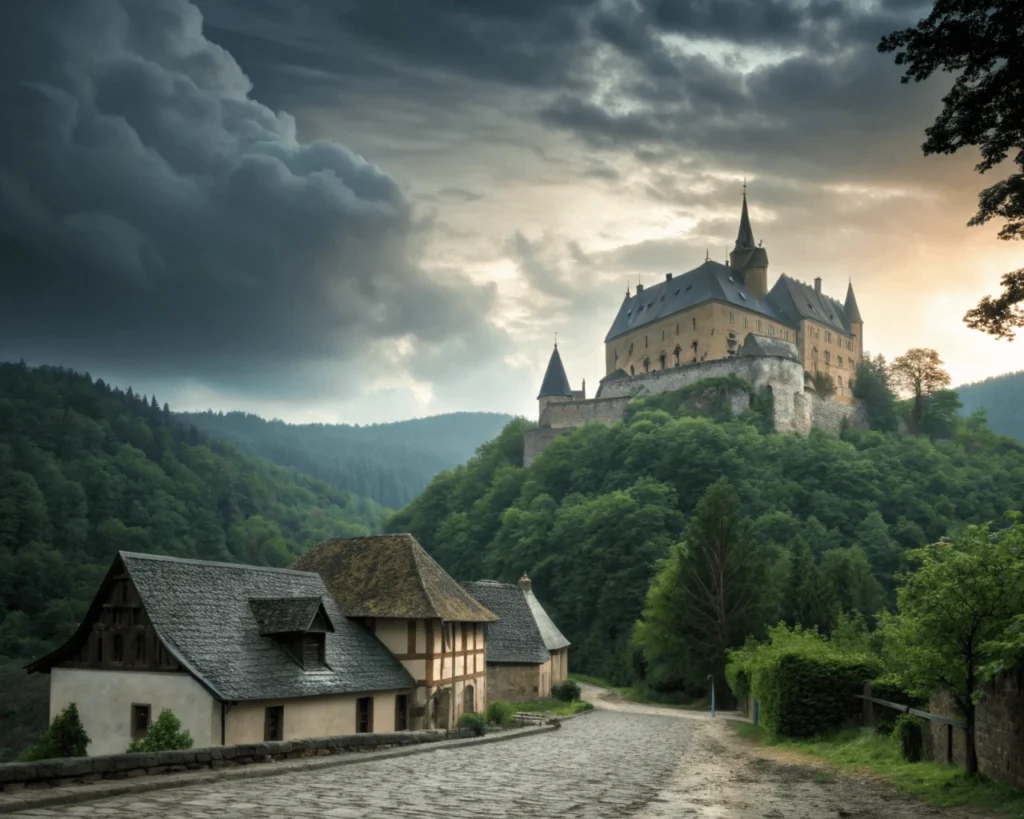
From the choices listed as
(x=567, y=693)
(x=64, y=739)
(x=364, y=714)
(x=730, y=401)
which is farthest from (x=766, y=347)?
(x=64, y=739)

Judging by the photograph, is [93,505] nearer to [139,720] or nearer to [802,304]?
[802,304]

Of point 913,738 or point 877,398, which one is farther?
point 877,398

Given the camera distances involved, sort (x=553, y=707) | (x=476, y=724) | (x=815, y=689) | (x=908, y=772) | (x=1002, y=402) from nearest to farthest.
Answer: (x=908, y=772) → (x=815, y=689) → (x=476, y=724) → (x=553, y=707) → (x=1002, y=402)

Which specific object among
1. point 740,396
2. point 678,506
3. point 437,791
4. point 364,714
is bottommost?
point 364,714

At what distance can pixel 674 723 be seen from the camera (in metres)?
38.8

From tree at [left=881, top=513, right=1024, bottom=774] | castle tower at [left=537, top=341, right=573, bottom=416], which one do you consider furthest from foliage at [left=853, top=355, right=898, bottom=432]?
tree at [left=881, top=513, right=1024, bottom=774]

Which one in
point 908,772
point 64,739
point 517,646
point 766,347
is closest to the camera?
point 908,772

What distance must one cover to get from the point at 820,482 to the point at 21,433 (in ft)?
317

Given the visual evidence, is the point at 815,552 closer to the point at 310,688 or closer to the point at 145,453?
the point at 310,688

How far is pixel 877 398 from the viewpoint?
110 meters

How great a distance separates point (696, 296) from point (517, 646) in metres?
64.2

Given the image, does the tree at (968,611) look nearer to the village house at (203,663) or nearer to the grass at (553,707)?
the village house at (203,663)

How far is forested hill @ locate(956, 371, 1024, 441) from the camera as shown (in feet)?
531

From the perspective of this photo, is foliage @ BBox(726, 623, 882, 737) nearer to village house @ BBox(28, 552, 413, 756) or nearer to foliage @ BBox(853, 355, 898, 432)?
village house @ BBox(28, 552, 413, 756)
